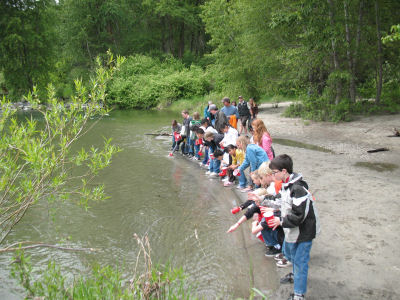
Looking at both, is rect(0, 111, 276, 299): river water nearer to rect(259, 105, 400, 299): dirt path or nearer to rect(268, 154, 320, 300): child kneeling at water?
rect(268, 154, 320, 300): child kneeling at water

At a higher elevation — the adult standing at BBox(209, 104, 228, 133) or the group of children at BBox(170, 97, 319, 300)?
the adult standing at BBox(209, 104, 228, 133)

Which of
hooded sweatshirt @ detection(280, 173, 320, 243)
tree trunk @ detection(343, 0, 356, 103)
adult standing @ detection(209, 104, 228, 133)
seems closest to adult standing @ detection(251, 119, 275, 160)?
hooded sweatshirt @ detection(280, 173, 320, 243)

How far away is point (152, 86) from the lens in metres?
37.9

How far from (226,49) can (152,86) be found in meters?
14.7

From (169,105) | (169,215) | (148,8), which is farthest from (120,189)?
(148,8)

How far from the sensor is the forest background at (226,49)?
15672mm

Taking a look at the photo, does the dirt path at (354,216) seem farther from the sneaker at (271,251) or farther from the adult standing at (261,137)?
the adult standing at (261,137)

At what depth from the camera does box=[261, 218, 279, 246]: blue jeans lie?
5341mm

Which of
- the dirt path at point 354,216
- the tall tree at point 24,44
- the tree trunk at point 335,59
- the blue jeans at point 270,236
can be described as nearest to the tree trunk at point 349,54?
the tree trunk at point 335,59

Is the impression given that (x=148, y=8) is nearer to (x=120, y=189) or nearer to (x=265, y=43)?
(x=265, y=43)

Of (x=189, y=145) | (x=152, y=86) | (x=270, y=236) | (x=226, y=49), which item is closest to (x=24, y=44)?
(x=152, y=86)

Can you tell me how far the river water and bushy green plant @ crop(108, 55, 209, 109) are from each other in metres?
26.6

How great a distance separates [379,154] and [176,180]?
6094mm

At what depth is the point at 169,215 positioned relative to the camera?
7.52 meters
